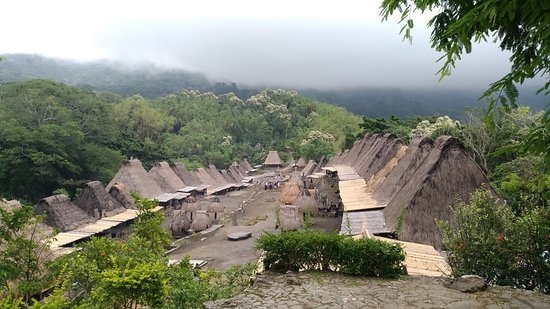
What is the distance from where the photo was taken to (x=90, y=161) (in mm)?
33938

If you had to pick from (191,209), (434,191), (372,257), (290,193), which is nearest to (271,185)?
(290,193)

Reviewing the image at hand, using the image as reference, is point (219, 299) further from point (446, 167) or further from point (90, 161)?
point (90, 161)

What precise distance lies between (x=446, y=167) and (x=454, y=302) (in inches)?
287

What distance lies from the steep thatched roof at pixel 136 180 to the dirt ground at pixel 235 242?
6.93 metres

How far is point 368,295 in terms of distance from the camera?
21.7 ft

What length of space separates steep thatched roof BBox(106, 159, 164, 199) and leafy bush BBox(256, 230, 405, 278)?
23.4 meters

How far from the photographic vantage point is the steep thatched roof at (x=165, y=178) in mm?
34094

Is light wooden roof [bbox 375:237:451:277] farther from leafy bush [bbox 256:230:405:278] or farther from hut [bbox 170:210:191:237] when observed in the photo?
hut [bbox 170:210:191:237]

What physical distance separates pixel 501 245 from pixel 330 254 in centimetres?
331

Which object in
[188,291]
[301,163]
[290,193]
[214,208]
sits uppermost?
[188,291]

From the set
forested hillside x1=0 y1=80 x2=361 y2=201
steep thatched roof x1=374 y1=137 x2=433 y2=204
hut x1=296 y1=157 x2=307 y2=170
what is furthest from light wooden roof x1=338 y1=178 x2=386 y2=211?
hut x1=296 y1=157 x2=307 y2=170

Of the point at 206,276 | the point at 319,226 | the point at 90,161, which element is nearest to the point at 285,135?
the point at 90,161

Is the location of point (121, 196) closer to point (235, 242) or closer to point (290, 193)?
point (235, 242)

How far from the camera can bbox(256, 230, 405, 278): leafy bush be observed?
7.66 meters
